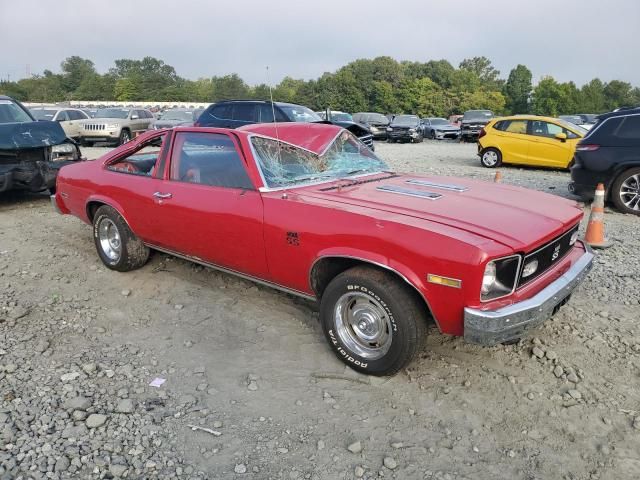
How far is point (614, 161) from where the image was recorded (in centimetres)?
766

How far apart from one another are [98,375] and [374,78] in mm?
88739

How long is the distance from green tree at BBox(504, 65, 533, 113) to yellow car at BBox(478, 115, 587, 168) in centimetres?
7732

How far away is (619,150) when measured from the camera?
7.68 metres

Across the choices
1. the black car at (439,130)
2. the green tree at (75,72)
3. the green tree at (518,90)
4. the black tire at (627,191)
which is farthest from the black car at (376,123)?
the green tree at (75,72)

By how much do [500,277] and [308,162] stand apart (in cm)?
195

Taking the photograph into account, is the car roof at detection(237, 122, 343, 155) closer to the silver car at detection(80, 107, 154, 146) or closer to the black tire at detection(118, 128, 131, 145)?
the silver car at detection(80, 107, 154, 146)

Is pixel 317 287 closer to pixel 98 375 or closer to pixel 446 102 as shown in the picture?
pixel 98 375

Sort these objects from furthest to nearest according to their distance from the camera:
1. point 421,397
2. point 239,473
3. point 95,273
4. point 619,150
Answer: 1. point 619,150
2. point 95,273
3. point 421,397
4. point 239,473

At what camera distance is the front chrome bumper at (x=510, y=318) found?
8.98 ft

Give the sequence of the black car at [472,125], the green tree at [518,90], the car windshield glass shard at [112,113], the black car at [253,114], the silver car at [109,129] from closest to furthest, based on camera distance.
Answer: the black car at [253,114], the silver car at [109,129], the car windshield glass shard at [112,113], the black car at [472,125], the green tree at [518,90]

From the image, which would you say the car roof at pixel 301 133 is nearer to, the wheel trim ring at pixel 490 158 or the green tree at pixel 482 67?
the wheel trim ring at pixel 490 158

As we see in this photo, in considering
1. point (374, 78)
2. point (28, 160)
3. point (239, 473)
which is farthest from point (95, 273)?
point (374, 78)

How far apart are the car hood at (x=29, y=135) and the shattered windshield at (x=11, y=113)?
583mm

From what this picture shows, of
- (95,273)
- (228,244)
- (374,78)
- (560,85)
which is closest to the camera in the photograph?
(228,244)
